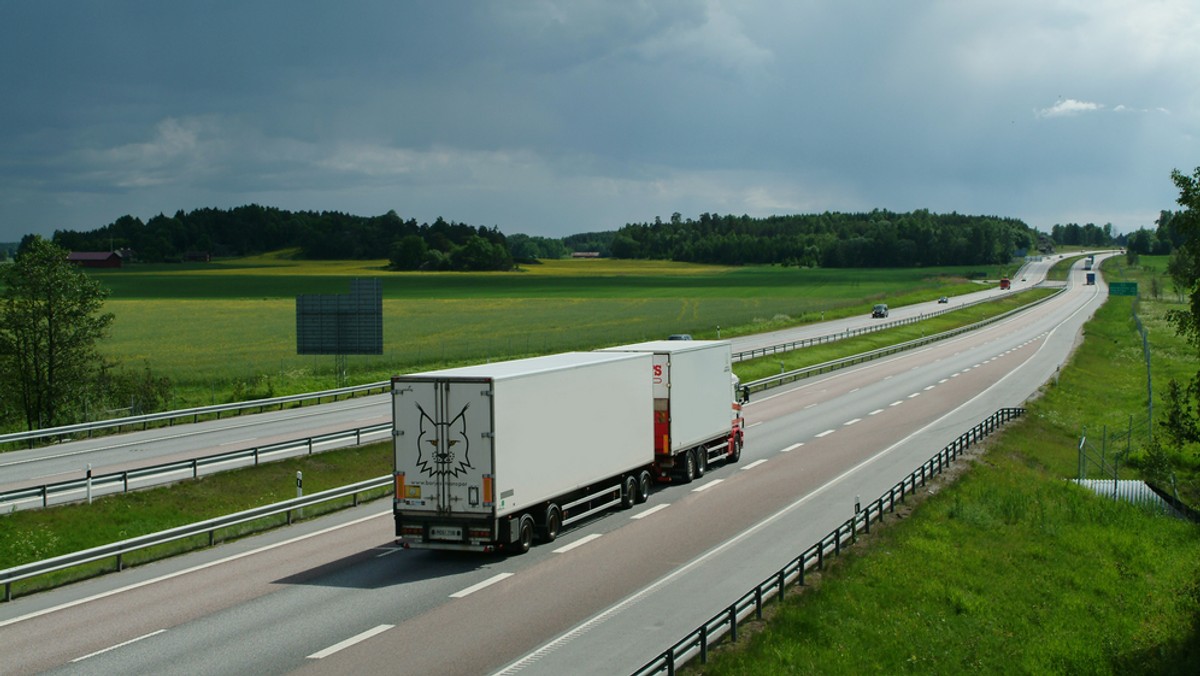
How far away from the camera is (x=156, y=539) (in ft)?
74.1

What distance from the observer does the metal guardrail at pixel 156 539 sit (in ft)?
66.2

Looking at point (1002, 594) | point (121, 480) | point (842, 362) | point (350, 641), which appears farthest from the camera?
point (842, 362)

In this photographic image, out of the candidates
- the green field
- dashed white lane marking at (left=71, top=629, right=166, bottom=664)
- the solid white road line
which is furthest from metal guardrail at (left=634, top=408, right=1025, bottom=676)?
the green field

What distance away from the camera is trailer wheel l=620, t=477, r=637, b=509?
26.6m

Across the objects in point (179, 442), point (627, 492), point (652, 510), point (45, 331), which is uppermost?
point (45, 331)

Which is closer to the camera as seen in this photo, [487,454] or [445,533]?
[487,454]

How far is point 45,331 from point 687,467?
95.7 ft

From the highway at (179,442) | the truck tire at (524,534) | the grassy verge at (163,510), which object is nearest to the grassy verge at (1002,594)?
the truck tire at (524,534)

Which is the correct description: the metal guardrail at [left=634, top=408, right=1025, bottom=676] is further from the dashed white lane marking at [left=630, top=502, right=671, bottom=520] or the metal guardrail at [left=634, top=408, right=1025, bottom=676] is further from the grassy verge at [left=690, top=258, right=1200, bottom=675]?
the dashed white lane marking at [left=630, top=502, right=671, bottom=520]

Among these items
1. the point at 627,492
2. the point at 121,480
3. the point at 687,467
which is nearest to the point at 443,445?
the point at 627,492

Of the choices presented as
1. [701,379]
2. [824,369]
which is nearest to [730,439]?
[701,379]

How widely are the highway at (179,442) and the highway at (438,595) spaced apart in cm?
1097

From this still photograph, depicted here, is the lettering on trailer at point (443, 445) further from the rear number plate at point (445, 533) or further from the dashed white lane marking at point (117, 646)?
the dashed white lane marking at point (117, 646)

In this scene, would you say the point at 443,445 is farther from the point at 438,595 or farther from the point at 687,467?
the point at 687,467
